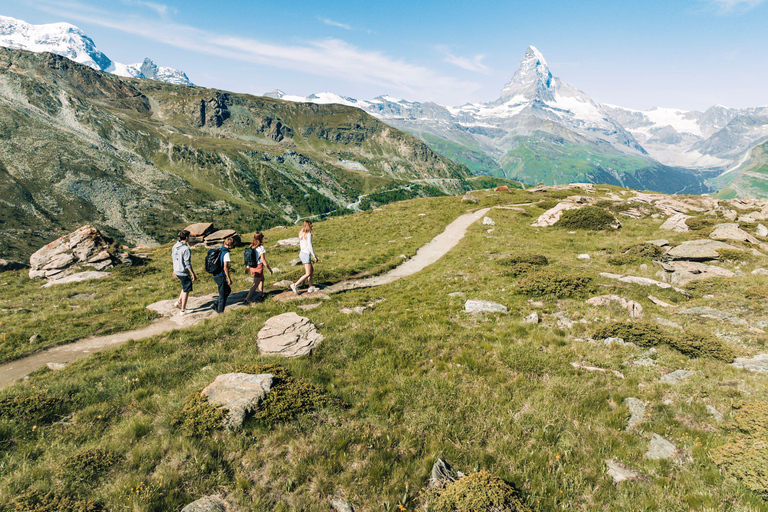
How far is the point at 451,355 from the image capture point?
11805mm

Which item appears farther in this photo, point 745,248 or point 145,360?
point 745,248

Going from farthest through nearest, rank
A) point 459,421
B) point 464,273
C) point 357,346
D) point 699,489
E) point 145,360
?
1. point 464,273
2. point 357,346
3. point 145,360
4. point 459,421
5. point 699,489

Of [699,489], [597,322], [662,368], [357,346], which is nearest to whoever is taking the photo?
[699,489]

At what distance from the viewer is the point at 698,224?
34.5m

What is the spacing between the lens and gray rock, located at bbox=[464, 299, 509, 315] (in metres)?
15.7

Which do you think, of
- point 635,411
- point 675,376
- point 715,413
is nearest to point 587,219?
point 675,376

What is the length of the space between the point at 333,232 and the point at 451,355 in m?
31.9

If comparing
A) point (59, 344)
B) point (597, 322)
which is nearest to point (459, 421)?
point (597, 322)

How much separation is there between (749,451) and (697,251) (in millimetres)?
22681

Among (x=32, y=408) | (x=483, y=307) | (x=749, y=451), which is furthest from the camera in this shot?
(x=483, y=307)

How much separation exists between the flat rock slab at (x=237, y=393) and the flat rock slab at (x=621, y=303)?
1596cm

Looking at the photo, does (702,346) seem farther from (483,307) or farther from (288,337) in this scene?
(288,337)

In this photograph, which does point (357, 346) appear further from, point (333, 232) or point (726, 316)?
point (333, 232)

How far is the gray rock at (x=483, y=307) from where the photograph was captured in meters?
15.7
